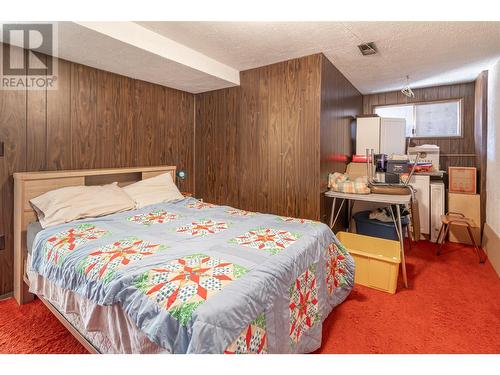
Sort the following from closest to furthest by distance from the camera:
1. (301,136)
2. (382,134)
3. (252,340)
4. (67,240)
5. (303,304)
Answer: (252,340) < (303,304) < (67,240) < (301,136) < (382,134)

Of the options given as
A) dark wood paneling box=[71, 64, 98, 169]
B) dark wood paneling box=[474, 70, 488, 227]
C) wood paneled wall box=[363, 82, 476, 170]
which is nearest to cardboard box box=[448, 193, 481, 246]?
dark wood paneling box=[474, 70, 488, 227]

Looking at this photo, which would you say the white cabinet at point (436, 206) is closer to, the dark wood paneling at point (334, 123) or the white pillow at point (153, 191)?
the dark wood paneling at point (334, 123)

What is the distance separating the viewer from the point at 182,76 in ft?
9.41

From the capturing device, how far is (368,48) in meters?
2.52

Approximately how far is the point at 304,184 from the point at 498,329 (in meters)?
1.79

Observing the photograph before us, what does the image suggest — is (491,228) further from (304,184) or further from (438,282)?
(304,184)

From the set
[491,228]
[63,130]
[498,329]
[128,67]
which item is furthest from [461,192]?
[63,130]

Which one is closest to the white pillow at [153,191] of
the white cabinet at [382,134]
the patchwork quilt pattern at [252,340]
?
the patchwork quilt pattern at [252,340]

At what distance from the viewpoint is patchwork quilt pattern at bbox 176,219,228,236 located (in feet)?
5.78

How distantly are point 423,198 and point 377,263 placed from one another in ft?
6.03

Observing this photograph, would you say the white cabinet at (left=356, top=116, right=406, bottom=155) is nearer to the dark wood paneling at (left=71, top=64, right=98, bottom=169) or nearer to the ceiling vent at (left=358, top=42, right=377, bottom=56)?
the ceiling vent at (left=358, top=42, right=377, bottom=56)

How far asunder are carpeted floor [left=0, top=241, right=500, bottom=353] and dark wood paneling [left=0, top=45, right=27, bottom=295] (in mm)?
294

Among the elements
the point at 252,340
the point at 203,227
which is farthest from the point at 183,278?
the point at 203,227

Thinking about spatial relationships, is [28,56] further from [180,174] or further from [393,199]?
[393,199]
